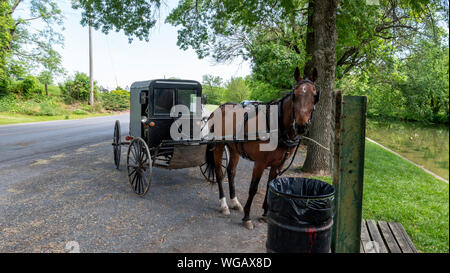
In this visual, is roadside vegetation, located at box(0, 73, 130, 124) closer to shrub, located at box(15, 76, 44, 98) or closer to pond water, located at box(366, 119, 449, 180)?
shrub, located at box(15, 76, 44, 98)

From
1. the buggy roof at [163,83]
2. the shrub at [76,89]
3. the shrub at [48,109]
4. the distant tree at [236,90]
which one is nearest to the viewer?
the buggy roof at [163,83]

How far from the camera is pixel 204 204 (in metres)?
5.74

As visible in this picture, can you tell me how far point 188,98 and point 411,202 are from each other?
5.64 metres

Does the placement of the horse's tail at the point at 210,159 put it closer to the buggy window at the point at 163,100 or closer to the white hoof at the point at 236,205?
the white hoof at the point at 236,205

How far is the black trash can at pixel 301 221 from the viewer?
2.99m

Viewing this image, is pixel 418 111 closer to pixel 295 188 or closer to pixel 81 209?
pixel 295 188

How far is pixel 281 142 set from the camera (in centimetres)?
429

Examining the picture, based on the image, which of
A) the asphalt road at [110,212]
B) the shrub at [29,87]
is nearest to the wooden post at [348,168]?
the asphalt road at [110,212]

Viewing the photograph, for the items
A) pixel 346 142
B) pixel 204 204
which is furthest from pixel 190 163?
pixel 346 142

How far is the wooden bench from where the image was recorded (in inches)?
147

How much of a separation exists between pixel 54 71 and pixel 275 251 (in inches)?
1388

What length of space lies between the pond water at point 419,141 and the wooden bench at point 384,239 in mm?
1071

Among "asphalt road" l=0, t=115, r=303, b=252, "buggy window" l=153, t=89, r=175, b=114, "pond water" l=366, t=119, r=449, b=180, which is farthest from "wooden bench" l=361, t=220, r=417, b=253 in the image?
"buggy window" l=153, t=89, r=175, b=114

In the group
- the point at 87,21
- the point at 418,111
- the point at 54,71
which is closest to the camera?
the point at 87,21
